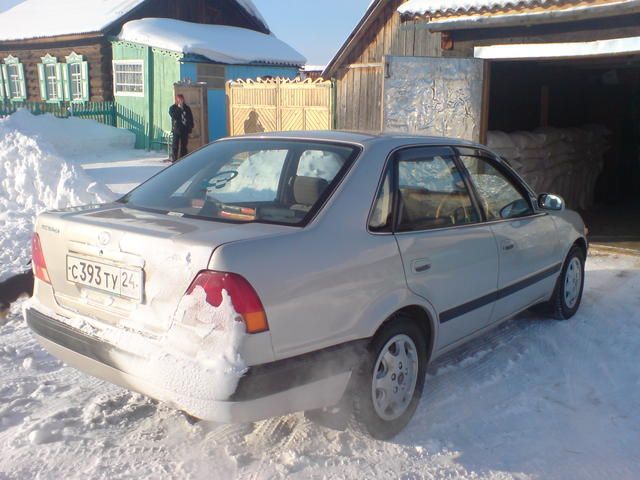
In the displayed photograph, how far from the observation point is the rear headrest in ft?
10.7

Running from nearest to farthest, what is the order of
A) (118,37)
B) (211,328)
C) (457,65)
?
(211,328) → (457,65) → (118,37)

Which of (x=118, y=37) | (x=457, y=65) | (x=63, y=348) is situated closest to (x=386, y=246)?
(x=63, y=348)

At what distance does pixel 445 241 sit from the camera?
362cm

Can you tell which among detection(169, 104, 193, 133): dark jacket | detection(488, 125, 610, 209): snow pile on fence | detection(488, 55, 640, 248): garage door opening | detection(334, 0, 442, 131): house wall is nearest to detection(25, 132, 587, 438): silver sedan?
detection(488, 125, 610, 209): snow pile on fence

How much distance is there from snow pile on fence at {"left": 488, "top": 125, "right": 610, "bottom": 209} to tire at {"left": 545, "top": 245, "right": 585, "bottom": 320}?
4089 millimetres

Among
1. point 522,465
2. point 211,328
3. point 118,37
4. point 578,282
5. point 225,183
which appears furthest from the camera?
point 118,37

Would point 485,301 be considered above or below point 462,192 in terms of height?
below

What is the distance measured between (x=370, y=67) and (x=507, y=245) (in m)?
8.81

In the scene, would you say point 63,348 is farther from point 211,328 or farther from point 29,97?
point 29,97

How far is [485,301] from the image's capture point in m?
4.00

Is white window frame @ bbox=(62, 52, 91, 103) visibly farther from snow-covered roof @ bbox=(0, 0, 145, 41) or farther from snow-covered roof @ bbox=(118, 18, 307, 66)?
snow-covered roof @ bbox=(118, 18, 307, 66)

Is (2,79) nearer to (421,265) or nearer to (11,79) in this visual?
(11,79)

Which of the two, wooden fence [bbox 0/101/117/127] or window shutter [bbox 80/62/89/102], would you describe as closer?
wooden fence [bbox 0/101/117/127]

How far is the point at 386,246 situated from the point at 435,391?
1205mm
